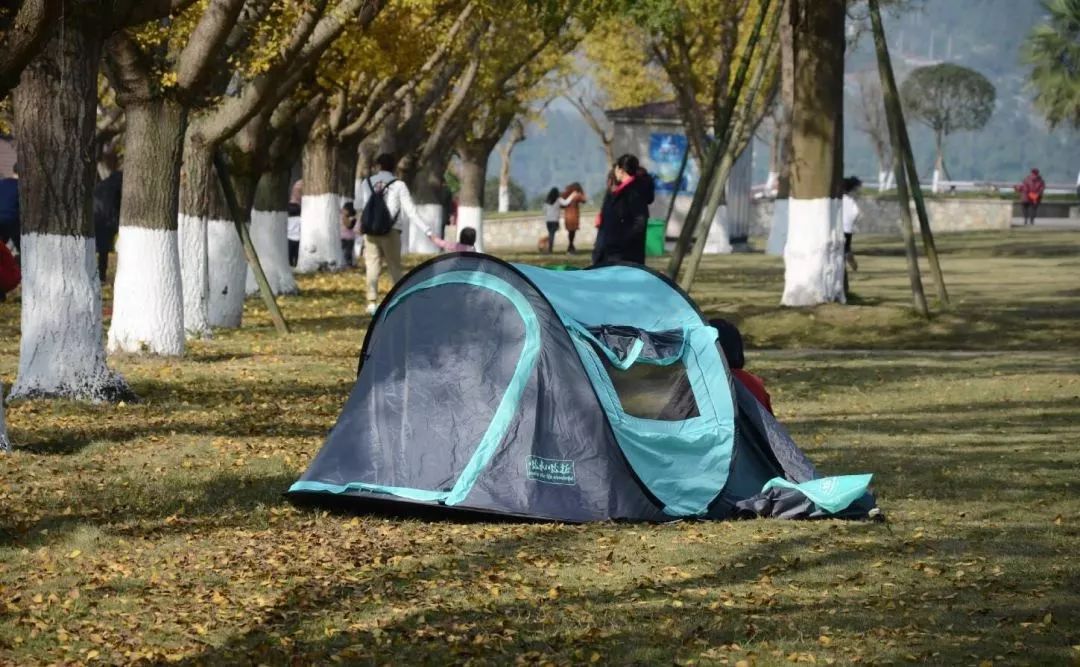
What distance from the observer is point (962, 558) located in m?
8.97

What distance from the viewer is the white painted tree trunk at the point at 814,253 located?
22.0 m

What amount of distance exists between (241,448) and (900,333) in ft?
35.0

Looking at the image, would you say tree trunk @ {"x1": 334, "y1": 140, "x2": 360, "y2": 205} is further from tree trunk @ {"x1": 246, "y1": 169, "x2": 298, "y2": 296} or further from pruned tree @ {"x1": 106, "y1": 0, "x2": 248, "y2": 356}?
pruned tree @ {"x1": 106, "y1": 0, "x2": 248, "y2": 356}

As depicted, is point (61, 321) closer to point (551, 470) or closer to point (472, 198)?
point (551, 470)

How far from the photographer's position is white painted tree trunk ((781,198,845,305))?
72.3 ft

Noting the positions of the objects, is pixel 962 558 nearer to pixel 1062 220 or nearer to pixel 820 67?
pixel 820 67

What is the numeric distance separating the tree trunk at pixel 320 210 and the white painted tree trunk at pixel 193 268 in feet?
39.7

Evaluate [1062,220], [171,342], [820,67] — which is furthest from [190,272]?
[1062,220]

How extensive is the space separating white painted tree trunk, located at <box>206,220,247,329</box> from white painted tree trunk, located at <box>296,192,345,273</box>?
1136 centimetres

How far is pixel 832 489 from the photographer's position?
1018 centimetres

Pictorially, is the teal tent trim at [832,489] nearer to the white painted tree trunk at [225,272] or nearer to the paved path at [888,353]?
the paved path at [888,353]

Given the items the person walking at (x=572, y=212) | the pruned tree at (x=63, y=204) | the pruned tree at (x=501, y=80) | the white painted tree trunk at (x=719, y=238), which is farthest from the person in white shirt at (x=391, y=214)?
the white painted tree trunk at (x=719, y=238)

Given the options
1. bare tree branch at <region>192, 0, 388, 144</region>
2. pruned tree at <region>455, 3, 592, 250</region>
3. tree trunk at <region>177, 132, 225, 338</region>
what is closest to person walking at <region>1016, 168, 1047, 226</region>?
pruned tree at <region>455, 3, 592, 250</region>

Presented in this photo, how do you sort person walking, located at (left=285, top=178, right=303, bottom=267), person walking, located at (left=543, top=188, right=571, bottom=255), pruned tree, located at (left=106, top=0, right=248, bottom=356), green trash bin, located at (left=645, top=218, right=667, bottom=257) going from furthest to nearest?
person walking, located at (left=543, top=188, right=571, bottom=255) < green trash bin, located at (left=645, top=218, right=667, bottom=257) < person walking, located at (left=285, top=178, right=303, bottom=267) < pruned tree, located at (left=106, top=0, right=248, bottom=356)
